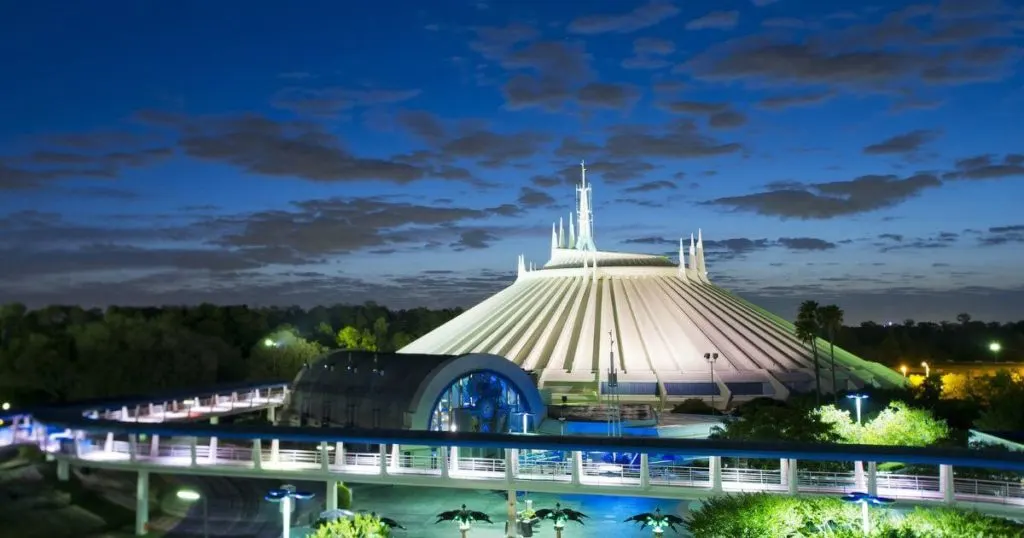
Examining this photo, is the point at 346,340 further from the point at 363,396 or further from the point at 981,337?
→ the point at 981,337

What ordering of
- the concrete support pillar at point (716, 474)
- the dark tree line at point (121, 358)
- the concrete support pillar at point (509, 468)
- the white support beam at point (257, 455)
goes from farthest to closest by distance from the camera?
the dark tree line at point (121, 358), the white support beam at point (257, 455), the concrete support pillar at point (509, 468), the concrete support pillar at point (716, 474)

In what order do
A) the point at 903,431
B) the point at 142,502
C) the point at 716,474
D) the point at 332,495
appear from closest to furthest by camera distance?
the point at 716,474
the point at 332,495
the point at 142,502
the point at 903,431

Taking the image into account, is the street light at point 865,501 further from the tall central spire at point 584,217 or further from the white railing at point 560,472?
the tall central spire at point 584,217

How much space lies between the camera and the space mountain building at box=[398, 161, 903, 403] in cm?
4334

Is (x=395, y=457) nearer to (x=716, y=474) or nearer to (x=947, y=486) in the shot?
(x=716, y=474)

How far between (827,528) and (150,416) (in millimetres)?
26438

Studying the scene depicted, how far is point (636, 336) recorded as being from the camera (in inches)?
1876

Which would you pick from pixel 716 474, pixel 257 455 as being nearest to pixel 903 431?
pixel 716 474

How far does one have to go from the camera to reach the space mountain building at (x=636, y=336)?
142 ft

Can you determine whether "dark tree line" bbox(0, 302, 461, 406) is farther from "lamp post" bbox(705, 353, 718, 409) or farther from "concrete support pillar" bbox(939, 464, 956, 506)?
"concrete support pillar" bbox(939, 464, 956, 506)

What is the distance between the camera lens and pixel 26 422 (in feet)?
104

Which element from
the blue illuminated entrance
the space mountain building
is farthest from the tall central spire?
the blue illuminated entrance

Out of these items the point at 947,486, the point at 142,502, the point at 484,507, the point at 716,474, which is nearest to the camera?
the point at 947,486

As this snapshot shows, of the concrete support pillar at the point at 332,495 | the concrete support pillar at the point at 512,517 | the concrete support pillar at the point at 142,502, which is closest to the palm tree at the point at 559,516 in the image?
Answer: the concrete support pillar at the point at 512,517
